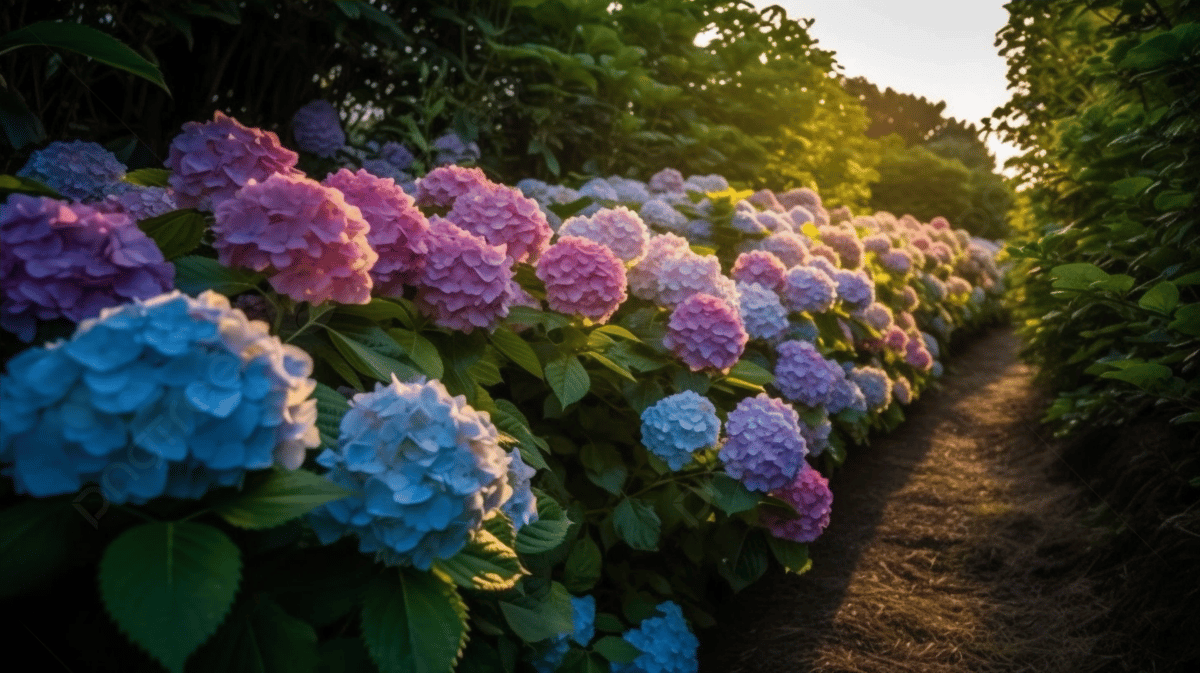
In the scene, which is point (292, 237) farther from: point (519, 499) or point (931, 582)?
point (931, 582)

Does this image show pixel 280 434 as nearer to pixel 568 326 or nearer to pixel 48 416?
pixel 48 416

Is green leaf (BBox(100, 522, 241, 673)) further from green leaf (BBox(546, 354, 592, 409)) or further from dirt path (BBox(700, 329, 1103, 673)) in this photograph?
dirt path (BBox(700, 329, 1103, 673))

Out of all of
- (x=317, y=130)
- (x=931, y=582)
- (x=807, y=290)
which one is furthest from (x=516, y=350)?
(x=931, y=582)

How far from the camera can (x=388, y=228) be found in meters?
1.62

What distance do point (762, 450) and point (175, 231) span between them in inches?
57.7

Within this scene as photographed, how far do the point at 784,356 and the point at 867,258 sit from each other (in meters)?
2.38

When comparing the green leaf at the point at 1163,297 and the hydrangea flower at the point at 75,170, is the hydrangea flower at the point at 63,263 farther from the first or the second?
the green leaf at the point at 1163,297

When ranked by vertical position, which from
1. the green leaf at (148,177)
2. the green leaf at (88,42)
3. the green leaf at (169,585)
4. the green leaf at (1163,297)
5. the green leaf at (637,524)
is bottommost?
the green leaf at (637,524)

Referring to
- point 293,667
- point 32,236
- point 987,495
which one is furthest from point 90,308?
point 987,495

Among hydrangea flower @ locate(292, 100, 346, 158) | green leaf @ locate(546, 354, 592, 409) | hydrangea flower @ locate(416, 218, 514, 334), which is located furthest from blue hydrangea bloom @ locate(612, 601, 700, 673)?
hydrangea flower @ locate(292, 100, 346, 158)

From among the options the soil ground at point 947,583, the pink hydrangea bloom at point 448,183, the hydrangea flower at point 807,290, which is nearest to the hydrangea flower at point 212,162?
the pink hydrangea bloom at point 448,183

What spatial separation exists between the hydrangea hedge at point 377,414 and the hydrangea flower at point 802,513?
0.01m

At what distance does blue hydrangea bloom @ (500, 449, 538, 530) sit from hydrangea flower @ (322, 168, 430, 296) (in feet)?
1.56

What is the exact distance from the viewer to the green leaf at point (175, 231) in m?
1.40
